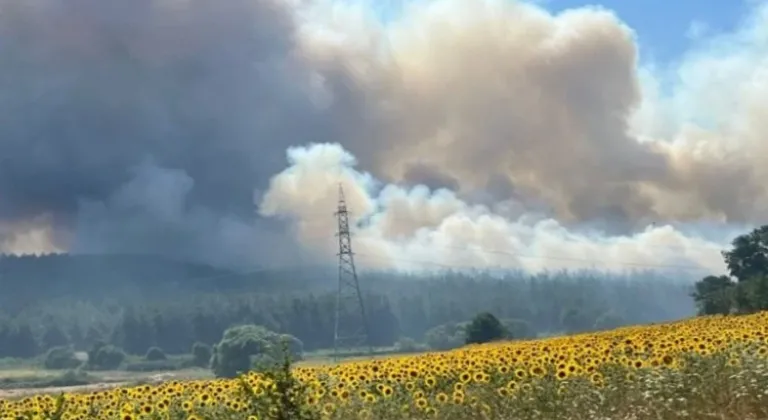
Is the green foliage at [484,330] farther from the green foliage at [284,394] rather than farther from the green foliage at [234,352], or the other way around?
the green foliage at [284,394]

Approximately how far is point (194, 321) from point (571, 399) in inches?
6619

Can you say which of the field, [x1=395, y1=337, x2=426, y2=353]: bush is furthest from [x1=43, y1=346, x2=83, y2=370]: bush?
the field

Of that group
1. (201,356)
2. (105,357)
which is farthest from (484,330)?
(105,357)

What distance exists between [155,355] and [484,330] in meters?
78.7

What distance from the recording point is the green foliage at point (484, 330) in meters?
70.0

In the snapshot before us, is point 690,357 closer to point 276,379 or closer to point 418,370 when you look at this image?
point 418,370

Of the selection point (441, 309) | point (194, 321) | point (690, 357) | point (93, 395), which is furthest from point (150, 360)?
point (690, 357)

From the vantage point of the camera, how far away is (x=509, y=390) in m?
16.0

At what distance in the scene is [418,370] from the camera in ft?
66.6

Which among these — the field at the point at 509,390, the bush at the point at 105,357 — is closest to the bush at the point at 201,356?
the bush at the point at 105,357

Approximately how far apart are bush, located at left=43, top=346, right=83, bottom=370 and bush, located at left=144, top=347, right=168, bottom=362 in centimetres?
870

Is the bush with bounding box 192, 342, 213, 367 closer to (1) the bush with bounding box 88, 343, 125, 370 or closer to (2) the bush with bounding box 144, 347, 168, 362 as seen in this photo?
(1) the bush with bounding box 88, 343, 125, 370

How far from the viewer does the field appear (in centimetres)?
1363

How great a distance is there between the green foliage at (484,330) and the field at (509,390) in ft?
154
